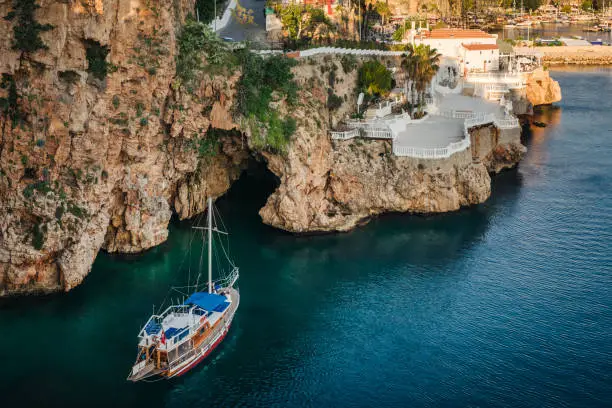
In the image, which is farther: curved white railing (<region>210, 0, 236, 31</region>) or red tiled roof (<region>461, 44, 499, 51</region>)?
red tiled roof (<region>461, 44, 499, 51</region>)

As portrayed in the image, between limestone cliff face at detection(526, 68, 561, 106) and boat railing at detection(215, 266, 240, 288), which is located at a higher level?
limestone cliff face at detection(526, 68, 561, 106)

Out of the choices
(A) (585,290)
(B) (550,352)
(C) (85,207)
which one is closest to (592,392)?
(B) (550,352)

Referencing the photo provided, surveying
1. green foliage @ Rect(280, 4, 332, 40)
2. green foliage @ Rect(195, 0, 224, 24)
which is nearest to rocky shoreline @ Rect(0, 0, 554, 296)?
green foliage @ Rect(280, 4, 332, 40)

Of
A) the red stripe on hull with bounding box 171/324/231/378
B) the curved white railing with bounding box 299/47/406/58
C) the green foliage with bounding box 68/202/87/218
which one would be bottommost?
the red stripe on hull with bounding box 171/324/231/378

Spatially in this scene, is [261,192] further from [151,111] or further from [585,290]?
[585,290]

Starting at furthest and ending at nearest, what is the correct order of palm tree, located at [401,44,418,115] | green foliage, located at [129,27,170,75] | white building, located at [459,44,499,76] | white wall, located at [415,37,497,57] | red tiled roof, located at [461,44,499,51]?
white wall, located at [415,37,497,57] < red tiled roof, located at [461,44,499,51] < white building, located at [459,44,499,76] < palm tree, located at [401,44,418,115] < green foliage, located at [129,27,170,75]

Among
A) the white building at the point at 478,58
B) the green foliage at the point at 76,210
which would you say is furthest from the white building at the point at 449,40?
the green foliage at the point at 76,210

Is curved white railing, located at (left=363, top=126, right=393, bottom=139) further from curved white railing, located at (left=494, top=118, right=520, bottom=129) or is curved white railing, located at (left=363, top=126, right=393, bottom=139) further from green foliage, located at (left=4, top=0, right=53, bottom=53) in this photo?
green foliage, located at (left=4, top=0, right=53, bottom=53)

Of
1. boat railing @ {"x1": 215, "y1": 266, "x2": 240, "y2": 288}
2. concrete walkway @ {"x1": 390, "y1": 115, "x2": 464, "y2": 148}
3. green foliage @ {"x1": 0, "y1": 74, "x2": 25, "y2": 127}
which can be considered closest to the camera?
green foliage @ {"x1": 0, "y1": 74, "x2": 25, "y2": 127}
